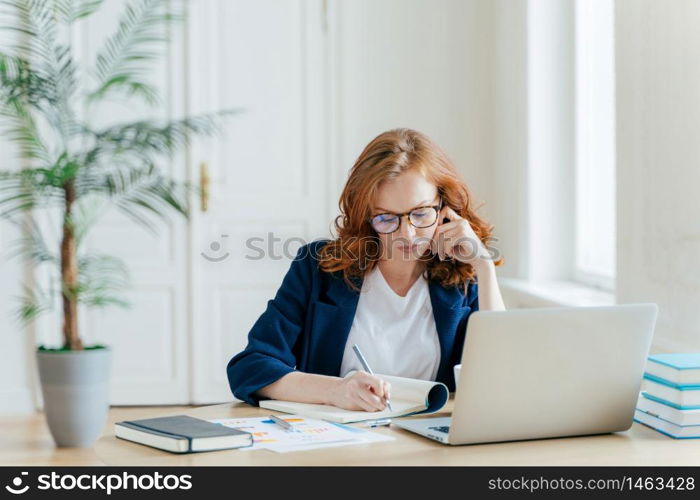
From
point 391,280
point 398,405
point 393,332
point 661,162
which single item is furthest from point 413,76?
point 398,405

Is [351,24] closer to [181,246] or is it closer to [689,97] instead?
[181,246]

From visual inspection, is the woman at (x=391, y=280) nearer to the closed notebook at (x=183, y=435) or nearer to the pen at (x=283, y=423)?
the pen at (x=283, y=423)

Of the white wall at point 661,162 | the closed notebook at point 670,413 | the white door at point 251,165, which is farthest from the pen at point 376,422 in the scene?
the white door at point 251,165

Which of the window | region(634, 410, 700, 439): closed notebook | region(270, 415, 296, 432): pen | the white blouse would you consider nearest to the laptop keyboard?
region(270, 415, 296, 432): pen

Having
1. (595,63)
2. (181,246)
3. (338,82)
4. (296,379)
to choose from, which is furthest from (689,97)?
(181,246)

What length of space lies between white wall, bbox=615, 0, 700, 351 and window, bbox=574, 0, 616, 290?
85 centimetres

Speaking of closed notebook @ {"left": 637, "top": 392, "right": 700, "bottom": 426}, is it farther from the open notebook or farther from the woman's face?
the woman's face

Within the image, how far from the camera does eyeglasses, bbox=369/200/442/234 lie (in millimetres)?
2008

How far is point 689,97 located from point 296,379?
1197 mm

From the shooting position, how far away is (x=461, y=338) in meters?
2.12

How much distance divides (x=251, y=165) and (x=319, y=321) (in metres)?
2.45

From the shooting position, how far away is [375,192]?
2.03m

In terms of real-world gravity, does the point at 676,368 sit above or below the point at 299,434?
above

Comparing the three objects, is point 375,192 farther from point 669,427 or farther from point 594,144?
point 594,144
